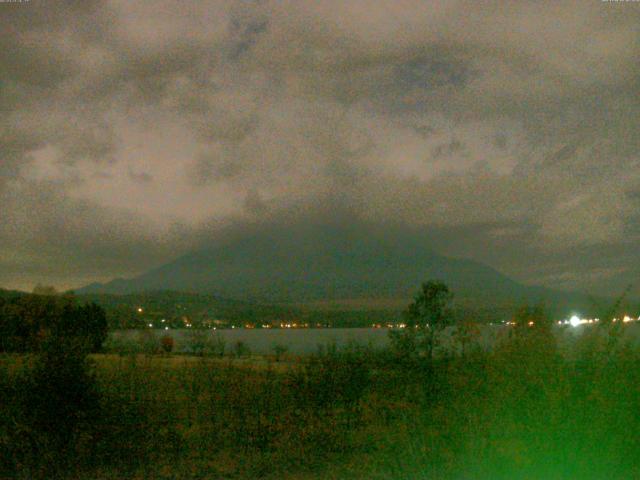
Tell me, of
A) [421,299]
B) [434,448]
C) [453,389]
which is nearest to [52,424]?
[434,448]

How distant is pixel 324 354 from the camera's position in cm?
1669

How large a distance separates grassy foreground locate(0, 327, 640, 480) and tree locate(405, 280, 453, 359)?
6258 millimetres

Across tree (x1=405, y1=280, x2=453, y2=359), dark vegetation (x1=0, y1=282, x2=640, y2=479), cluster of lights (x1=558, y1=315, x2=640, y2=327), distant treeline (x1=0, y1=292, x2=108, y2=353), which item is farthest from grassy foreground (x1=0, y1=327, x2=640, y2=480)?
distant treeline (x1=0, y1=292, x2=108, y2=353)

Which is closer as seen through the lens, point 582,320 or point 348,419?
point 582,320

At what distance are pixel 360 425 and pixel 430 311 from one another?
8.79 metres

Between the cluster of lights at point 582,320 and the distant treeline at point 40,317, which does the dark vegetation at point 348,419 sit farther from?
the distant treeline at point 40,317

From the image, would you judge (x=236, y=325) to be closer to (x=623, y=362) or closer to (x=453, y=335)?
(x=453, y=335)

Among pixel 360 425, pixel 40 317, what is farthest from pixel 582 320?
pixel 40 317

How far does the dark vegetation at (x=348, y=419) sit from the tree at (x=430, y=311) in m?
5.67

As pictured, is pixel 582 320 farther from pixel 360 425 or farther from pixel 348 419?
pixel 348 419

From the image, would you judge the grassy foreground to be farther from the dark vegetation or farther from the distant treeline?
the distant treeline

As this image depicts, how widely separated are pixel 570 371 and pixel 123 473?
630 cm

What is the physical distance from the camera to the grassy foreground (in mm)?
9836

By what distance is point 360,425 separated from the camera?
45.8ft
